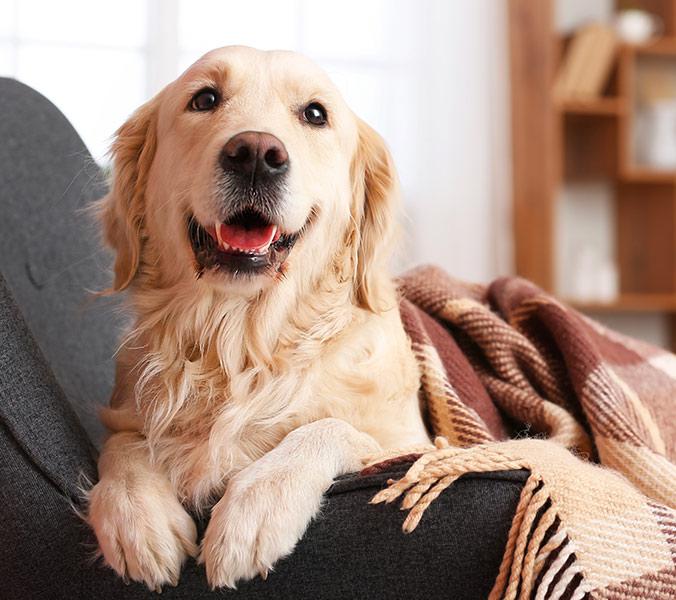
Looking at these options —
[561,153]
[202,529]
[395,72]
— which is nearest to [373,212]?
A: [202,529]

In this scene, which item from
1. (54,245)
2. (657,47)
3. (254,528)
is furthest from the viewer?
(657,47)

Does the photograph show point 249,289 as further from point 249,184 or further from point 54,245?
point 54,245

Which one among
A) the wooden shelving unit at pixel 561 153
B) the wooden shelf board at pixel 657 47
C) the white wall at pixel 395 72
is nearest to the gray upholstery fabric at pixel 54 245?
the white wall at pixel 395 72

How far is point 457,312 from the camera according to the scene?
1.59 m

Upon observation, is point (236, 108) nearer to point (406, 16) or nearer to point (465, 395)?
point (465, 395)

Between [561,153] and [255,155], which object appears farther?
[561,153]

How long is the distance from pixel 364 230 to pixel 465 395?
0.31m

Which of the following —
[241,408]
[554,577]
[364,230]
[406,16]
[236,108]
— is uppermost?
[406,16]

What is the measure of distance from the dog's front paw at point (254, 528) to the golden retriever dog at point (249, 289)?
0.12ft

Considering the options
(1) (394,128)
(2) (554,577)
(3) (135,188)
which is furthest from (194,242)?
(1) (394,128)

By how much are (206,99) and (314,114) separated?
0.15 meters

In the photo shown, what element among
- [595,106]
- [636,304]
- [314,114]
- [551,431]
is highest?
[595,106]

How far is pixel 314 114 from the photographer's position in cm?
130

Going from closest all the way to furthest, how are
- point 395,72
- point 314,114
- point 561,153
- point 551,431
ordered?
point 314,114 → point 551,431 → point 395,72 → point 561,153
